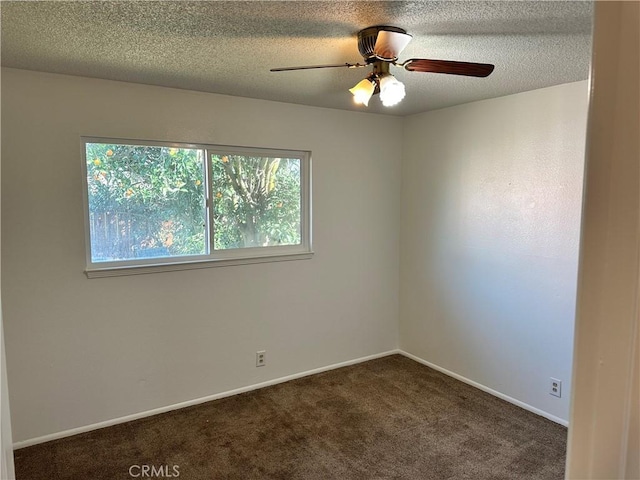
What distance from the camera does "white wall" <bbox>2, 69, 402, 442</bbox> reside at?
2604 mm

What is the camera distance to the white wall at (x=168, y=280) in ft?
8.54

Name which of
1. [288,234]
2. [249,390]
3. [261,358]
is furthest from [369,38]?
[249,390]

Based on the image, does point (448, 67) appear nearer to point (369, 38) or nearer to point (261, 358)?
point (369, 38)

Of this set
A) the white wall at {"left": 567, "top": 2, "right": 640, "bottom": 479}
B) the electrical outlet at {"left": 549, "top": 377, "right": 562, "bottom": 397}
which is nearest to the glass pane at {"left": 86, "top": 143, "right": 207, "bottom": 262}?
the electrical outlet at {"left": 549, "top": 377, "right": 562, "bottom": 397}

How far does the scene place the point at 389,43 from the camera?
6.23 feet

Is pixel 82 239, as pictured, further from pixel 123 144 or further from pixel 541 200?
pixel 541 200

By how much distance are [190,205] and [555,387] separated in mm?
3006

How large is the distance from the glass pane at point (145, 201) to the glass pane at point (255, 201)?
15 cm

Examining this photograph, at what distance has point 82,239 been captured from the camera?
2.76 meters

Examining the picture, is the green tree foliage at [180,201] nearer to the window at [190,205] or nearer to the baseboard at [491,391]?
the window at [190,205]

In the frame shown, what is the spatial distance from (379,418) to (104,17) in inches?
115

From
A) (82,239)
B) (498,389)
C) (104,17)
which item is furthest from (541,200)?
(82,239)

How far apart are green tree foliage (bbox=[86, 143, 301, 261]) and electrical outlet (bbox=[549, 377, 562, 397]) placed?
225cm

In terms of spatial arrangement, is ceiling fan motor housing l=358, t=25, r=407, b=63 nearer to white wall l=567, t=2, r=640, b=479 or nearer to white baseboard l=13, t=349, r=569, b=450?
white wall l=567, t=2, r=640, b=479
